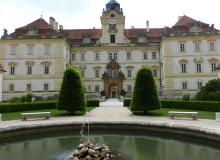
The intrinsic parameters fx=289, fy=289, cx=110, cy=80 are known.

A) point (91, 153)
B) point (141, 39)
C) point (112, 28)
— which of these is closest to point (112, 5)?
point (112, 28)

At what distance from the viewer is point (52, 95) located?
38188 millimetres

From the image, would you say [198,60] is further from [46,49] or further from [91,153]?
[91,153]

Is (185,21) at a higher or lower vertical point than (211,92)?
higher

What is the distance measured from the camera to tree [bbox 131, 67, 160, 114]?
1938 cm

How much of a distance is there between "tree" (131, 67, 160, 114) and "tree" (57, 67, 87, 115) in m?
3.65

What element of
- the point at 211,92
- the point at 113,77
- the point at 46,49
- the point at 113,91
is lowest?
the point at 211,92

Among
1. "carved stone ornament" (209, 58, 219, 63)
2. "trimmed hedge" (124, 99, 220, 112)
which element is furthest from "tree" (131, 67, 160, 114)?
"carved stone ornament" (209, 58, 219, 63)

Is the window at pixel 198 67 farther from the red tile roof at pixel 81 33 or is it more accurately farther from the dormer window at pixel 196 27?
the red tile roof at pixel 81 33

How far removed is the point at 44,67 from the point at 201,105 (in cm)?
2376

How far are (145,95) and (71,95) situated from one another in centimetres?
503

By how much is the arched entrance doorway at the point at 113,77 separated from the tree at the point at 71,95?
2184 cm

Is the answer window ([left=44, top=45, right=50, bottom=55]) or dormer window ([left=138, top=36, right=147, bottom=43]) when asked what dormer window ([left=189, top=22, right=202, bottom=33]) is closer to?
dormer window ([left=138, top=36, right=147, bottom=43])

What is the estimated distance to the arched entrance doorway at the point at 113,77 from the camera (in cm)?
4189

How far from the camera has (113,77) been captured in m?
41.8
